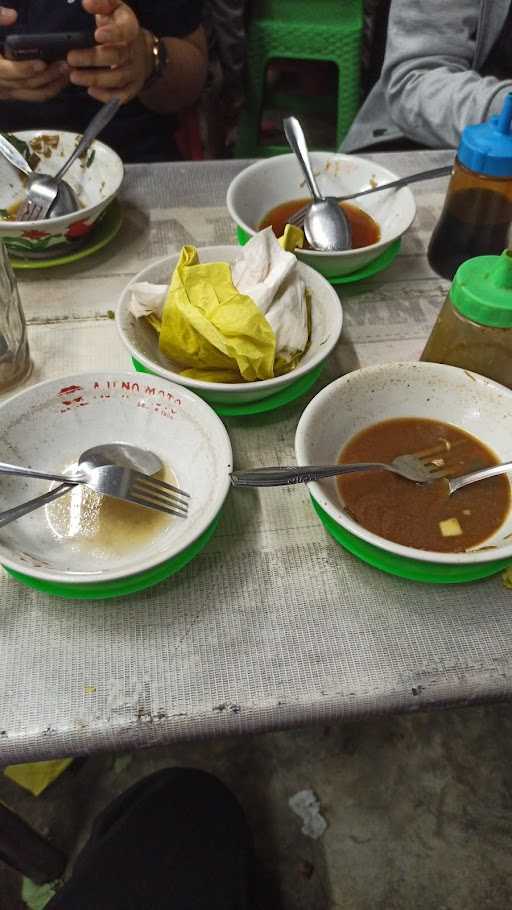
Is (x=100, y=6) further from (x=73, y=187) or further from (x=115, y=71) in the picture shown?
(x=73, y=187)

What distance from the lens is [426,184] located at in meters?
1.52

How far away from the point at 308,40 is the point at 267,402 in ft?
7.01

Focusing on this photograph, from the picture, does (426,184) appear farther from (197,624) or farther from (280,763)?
(280,763)

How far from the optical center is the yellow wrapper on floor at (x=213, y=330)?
93 cm

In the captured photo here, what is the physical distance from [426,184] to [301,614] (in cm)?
120

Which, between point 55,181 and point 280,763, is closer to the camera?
point 55,181

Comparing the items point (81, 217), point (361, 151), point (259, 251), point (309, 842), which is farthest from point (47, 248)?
point (309, 842)

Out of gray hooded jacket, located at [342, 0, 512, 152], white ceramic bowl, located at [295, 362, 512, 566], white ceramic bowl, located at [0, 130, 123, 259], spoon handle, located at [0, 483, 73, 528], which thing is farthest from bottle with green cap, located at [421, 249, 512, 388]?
gray hooded jacket, located at [342, 0, 512, 152]

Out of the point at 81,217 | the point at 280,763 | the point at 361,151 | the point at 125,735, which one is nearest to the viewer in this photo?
the point at 125,735

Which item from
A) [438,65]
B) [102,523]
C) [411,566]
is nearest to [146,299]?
[102,523]

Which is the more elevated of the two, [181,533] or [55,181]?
[55,181]

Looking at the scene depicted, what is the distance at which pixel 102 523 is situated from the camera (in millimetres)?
843

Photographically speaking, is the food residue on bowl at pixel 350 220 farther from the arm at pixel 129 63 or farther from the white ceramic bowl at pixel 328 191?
the arm at pixel 129 63

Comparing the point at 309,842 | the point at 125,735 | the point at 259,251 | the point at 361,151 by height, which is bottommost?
the point at 309,842
